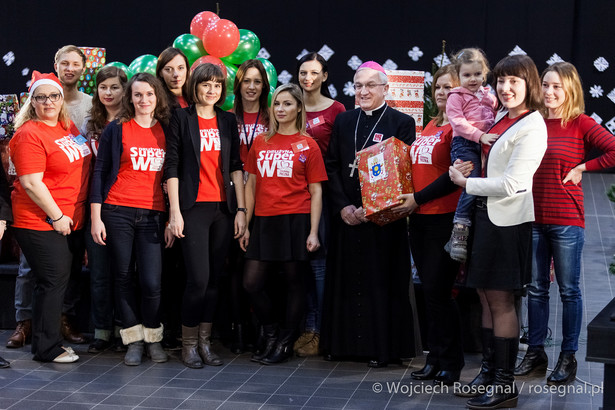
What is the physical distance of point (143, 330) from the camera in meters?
4.65

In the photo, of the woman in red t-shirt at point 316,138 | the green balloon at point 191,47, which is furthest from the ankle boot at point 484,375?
the green balloon at point 191,47

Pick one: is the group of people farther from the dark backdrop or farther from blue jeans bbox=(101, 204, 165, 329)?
the dark backdrop

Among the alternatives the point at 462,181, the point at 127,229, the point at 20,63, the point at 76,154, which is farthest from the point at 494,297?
the point at 20,63

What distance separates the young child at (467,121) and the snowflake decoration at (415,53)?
593 cm

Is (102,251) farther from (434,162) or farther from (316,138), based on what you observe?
(434,162)

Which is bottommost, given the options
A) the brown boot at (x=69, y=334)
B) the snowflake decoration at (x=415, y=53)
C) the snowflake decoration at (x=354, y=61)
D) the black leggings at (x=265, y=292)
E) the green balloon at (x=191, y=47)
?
the brown boot at (x=69, y=334)

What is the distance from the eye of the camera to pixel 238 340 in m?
4.83

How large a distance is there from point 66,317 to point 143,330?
2.08 feet

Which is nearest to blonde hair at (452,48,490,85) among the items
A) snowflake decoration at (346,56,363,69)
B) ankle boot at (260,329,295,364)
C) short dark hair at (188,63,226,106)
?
short dark hair at (188,63,226,106)

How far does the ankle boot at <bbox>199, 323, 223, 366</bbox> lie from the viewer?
4594 millimetres

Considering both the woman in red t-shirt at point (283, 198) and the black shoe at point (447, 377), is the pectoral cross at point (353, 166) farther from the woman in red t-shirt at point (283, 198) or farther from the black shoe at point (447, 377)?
the black shoe at point (447, 377)

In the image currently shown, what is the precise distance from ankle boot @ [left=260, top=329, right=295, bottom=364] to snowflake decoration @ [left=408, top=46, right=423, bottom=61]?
20.2 ft

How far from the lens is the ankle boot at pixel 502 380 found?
Answer: 378 cm

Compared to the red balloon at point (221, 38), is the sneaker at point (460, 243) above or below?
below
